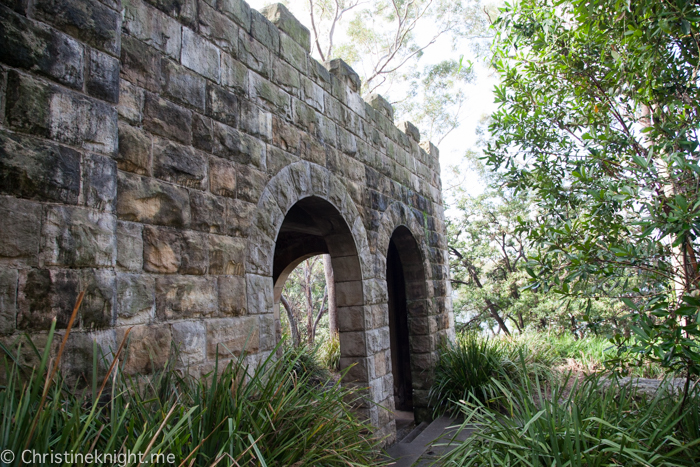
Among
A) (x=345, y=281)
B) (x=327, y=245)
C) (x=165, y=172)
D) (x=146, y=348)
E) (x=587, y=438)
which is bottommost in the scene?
(x=587, y=438)

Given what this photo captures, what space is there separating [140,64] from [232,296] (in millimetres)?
Answer: 1494

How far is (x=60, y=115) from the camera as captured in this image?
2.03 meters

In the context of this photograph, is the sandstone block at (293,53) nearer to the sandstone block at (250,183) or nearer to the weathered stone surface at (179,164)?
the sandstone block at (250,183)

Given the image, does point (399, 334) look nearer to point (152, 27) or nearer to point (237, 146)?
point (237, 146)

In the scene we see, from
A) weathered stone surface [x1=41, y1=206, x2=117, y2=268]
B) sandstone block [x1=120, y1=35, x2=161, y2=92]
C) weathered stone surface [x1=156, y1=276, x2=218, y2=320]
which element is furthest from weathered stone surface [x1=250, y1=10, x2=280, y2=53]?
weathered stone surface [x1=41, y1=206, x2=117, y2=268]

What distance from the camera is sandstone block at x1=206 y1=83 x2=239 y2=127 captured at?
10.3 ft

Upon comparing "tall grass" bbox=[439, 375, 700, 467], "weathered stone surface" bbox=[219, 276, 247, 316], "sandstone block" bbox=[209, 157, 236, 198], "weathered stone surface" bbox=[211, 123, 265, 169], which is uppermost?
"weathered stone surface" bbox=[211, 123, 265, 169]

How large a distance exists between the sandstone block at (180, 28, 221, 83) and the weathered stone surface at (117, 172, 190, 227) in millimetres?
859

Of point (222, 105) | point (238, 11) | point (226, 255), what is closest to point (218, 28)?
point (238, 11)

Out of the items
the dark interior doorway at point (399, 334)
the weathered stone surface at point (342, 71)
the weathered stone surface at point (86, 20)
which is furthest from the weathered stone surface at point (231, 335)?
the dark interior doorway at point (399, 334)

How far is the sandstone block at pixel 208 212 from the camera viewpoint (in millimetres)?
2883

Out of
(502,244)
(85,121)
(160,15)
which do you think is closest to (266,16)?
(160,15)

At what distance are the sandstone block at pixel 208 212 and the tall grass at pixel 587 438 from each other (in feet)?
6.31

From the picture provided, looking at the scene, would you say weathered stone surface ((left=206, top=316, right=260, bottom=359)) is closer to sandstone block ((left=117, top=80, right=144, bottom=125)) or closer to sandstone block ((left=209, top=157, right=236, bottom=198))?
sandstone block ((left=209, top=157, right=236, bottom=198))
